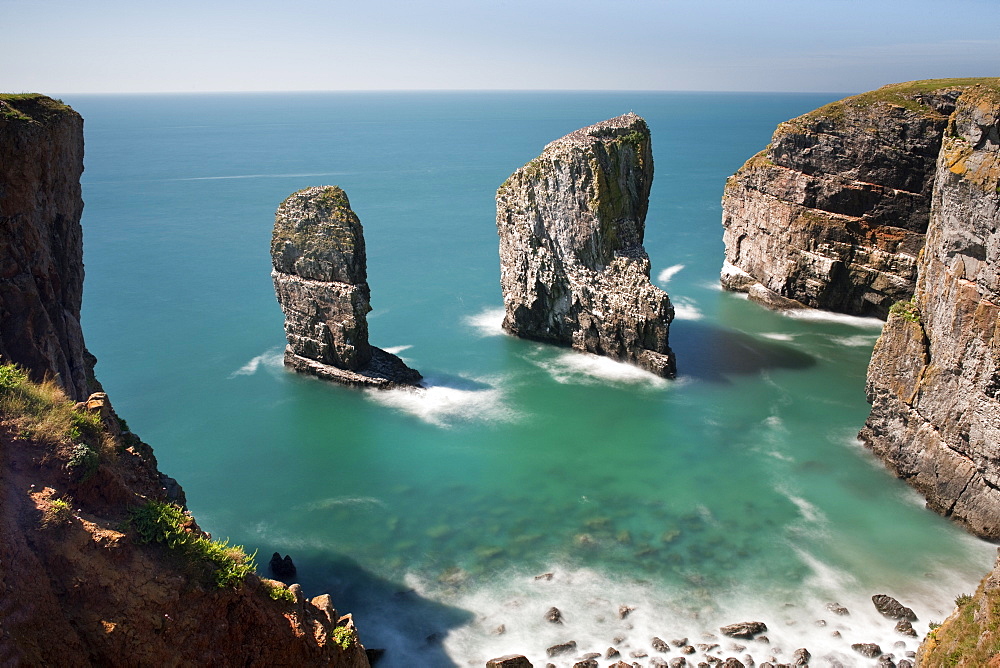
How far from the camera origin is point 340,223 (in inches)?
1564

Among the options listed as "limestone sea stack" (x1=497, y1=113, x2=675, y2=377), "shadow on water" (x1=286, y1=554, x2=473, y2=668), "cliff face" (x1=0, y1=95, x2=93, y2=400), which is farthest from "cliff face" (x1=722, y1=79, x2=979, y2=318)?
"cliff face" (x1=0, y1=95, x2=93, y2=400)

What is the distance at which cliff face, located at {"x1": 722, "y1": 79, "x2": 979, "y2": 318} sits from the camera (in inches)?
1761

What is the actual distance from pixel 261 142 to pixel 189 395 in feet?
486

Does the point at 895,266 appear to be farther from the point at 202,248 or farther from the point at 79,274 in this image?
the point at 202,248

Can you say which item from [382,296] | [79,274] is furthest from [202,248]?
[79,274]

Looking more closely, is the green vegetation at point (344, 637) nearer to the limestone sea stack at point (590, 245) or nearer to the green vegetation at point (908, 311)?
the green vegetation at point (908, 311)

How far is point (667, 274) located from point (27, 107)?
5192 cm

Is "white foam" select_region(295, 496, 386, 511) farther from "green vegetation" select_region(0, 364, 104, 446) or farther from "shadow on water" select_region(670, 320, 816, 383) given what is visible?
"shadow on water" select_region(670, 320, 816, 383)

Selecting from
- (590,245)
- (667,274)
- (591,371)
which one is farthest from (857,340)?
(590,245)

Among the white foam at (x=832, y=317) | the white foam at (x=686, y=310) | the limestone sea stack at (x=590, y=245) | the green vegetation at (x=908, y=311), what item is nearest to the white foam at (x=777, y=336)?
the white foam at (x=832, y=317)

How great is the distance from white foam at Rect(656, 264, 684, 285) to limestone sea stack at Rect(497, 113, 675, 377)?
16.3 m

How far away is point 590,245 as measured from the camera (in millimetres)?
43531

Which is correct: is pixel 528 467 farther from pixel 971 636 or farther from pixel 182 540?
pixel 182 540

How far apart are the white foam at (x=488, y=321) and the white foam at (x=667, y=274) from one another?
1532 centimetres
